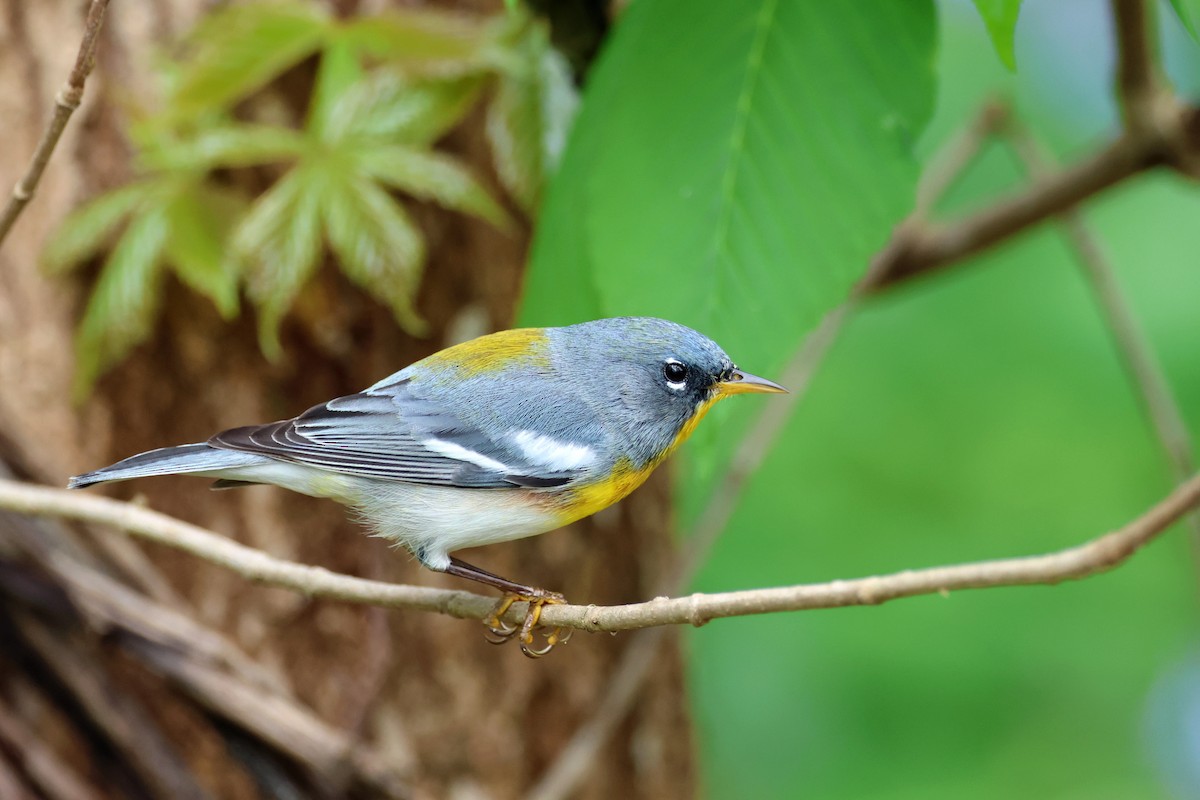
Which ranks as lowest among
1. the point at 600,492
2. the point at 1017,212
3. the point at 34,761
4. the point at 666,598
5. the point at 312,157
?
the point at 34,761

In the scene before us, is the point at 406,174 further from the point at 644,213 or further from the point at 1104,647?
the point at 1104,647

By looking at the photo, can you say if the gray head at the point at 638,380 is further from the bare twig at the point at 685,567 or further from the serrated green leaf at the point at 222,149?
the bare twig at the point at 685,567

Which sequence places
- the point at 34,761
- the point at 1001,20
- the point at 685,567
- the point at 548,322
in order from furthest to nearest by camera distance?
1. the point at 685,567
2. the point at 34,761
3. the point at 548,322
4. the point at 1001,20

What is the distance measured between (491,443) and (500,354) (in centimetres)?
17

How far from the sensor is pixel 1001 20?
132 cm

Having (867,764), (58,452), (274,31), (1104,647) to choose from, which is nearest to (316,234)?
(274,31)

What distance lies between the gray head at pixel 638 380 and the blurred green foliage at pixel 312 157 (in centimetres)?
52

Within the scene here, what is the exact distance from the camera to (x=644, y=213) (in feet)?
4.88

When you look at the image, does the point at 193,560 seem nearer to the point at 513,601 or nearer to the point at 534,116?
the point at 513,601

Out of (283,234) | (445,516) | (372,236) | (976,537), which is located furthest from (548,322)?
(976,537)

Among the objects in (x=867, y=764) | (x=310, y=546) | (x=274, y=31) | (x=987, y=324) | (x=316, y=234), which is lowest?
(x=867, y=764)

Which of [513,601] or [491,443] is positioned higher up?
[491,443]

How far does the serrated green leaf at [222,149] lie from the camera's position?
2.42 m

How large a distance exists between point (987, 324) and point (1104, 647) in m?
1.25
